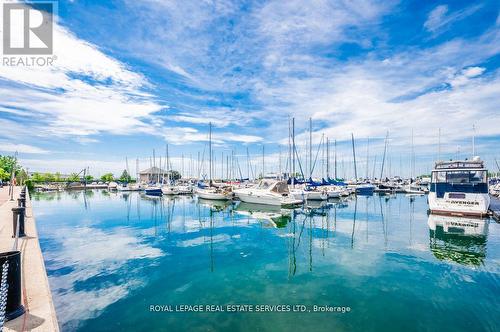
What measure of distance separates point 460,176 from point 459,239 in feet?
33.6

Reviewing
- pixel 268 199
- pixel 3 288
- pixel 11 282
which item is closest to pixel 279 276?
pixel 11 282

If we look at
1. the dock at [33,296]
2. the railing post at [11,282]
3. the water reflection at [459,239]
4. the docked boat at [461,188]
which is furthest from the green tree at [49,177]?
the docked boat at [461,188]

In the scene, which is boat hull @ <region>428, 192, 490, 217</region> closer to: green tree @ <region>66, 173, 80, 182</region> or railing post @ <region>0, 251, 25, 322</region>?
railing post @ <region>0, 251, 25, 322</region>

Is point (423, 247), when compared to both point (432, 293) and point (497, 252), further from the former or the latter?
point (432, 293)

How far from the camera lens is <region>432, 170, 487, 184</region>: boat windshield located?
954 inches

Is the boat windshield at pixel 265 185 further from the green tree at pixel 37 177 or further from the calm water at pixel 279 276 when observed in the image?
the green tree at pixel 37 177

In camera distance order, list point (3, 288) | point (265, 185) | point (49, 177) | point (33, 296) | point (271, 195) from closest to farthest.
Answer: point (3, 288), point (33, 296), point (271, 195), point (265, 185), point (49, 177)

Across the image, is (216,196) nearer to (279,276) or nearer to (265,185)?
(265,185)

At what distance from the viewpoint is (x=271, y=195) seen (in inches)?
1401

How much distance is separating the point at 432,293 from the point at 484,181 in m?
21.0

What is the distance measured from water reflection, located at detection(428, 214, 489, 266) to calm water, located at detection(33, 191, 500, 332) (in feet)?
0.25

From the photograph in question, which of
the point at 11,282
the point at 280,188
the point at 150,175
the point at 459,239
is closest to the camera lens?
the point at 11,282

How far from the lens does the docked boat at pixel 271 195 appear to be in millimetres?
35469

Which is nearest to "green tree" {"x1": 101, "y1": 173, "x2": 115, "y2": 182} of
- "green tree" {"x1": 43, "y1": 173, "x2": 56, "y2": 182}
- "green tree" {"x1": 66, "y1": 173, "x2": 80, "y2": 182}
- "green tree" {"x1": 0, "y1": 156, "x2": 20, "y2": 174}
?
"green tree" {"x1": 66, "y1": 173, "x2": 80, "y2": 182}
